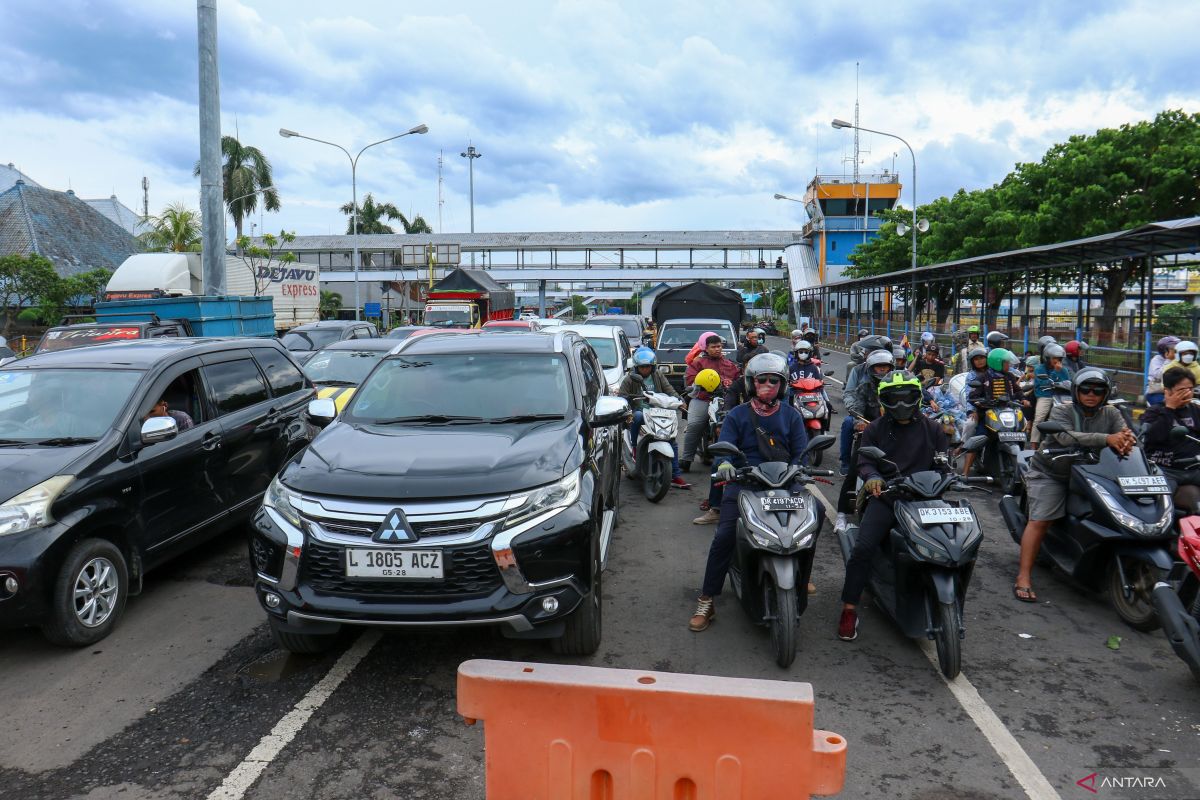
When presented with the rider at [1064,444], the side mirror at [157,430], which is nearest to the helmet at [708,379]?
the rider at [1064,444]

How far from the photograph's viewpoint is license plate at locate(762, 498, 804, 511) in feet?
16.2

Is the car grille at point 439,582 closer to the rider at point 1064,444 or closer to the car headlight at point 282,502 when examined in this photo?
the car headlight at point 282,502

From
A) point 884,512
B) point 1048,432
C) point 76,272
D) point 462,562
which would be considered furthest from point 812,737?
point 76,272

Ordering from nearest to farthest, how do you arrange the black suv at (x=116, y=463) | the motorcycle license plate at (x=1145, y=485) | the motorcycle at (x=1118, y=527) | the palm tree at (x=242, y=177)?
the black suv at (x=116, y=463), the motorcycle at (x=1118, y=527), the motorcycle license plate at (x=1145, y=485), the palm tree at (x=242, y=177)

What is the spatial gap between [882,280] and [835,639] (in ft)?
90.8

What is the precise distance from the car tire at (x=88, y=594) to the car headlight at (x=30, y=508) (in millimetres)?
285

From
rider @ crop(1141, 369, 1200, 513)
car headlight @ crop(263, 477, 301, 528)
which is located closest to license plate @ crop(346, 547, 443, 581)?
car headlight @ crop(263, 477, 301, 528)

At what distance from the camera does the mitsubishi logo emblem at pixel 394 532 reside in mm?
4203

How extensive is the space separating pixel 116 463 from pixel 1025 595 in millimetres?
6119

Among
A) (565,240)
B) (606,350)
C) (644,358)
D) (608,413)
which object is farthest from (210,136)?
(565,240)

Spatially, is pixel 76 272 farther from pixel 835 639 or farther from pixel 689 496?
pixel 835 639

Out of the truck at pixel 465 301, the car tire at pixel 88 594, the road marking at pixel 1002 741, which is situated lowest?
the road marking at pixel 1002 741

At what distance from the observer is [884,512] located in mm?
5148

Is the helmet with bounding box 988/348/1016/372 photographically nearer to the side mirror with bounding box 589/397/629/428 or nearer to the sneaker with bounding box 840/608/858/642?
the sneaker with bounding box 840/608/858/642
